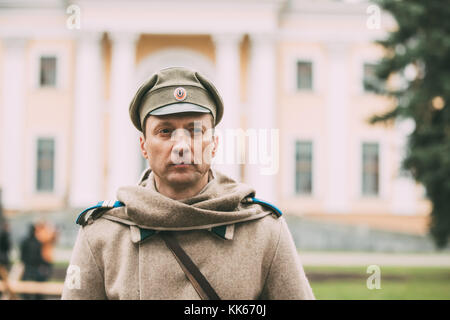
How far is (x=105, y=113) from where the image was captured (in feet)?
88.8

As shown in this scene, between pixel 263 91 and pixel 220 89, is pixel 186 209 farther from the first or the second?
pixel 263 91

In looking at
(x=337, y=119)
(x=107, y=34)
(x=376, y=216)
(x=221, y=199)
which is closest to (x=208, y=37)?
(x=107, y=34)

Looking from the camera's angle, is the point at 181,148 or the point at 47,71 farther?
the point at 47,71

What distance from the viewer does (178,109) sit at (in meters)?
1.56

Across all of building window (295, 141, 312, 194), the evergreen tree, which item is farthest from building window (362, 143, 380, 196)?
the evergreen tree

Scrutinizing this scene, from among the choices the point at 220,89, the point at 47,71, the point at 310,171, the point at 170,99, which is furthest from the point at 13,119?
the point at 170,99

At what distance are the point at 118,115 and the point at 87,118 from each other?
163 inches

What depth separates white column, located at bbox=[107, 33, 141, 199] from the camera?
78.1 feet

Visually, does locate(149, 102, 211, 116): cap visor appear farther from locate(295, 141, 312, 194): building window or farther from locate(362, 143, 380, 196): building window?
locate(362, 143, 380, 196): building window

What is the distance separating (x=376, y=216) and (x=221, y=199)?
1051 inches

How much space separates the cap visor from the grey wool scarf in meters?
0.20

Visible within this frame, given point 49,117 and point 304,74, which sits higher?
point 304,74
